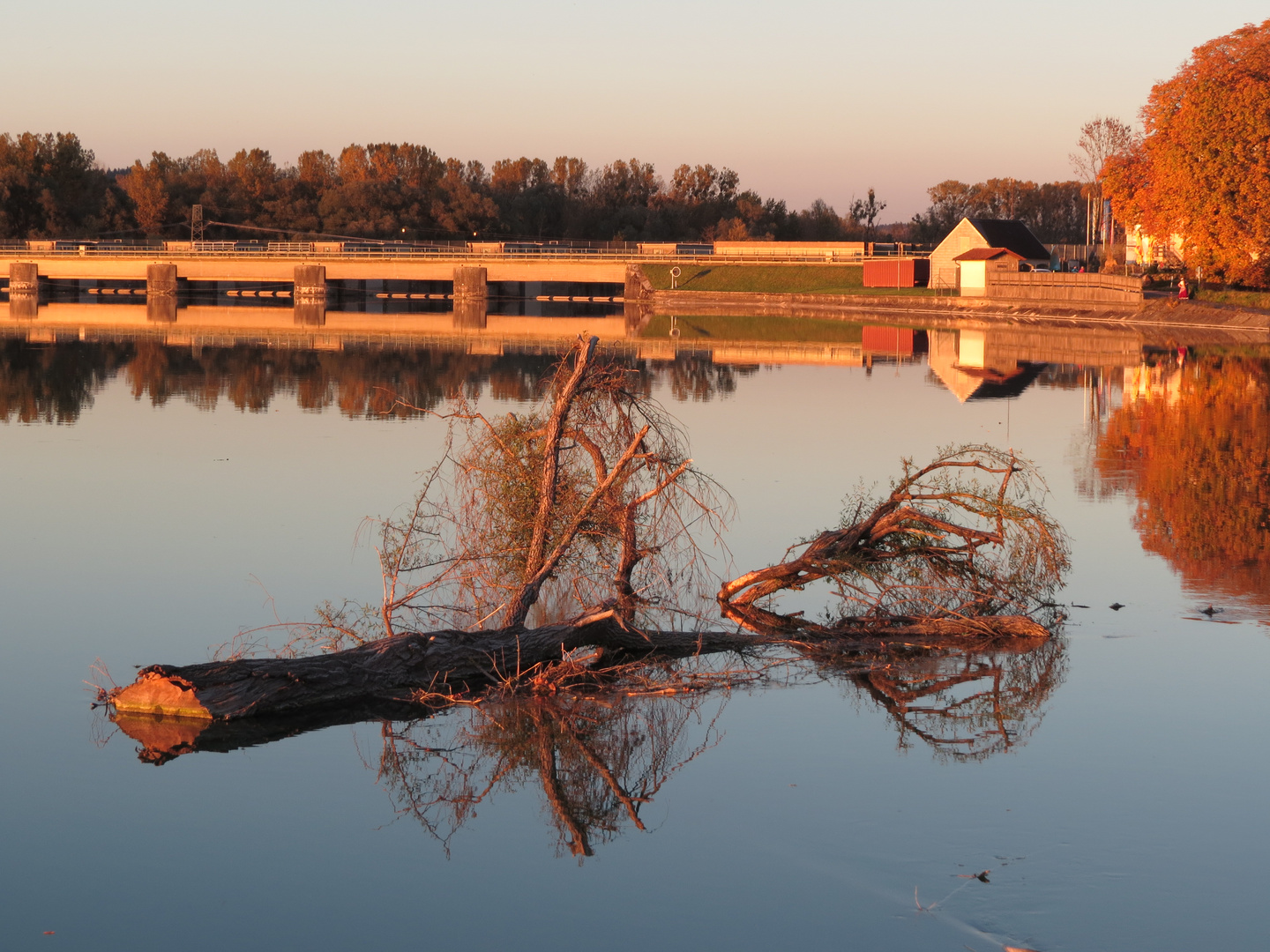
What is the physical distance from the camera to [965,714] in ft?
39.7

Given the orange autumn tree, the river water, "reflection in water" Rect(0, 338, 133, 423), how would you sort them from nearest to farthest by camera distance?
the river water → "reflection in water" Rect(0, 338, 133, 423) → the orange autumn tree

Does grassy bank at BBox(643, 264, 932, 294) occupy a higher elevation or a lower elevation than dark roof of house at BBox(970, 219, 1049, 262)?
lower

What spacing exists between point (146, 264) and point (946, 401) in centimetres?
7752

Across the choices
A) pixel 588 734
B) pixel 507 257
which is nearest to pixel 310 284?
pixel 507 257

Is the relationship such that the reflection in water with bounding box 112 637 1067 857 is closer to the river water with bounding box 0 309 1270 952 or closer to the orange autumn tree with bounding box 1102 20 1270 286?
the river water with bounding box 0 309 1270 952

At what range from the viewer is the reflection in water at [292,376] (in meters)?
34.6

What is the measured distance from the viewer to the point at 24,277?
102m

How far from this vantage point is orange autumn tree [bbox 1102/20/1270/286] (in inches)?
Result: 2194

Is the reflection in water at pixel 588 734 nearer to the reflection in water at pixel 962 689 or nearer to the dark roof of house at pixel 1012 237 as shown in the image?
the reflection in water at pixel 962 689

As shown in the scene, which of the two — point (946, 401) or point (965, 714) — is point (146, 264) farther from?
point (965, 714)

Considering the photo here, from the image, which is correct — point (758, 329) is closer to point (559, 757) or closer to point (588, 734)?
point (588, 734)

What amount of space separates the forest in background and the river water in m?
104

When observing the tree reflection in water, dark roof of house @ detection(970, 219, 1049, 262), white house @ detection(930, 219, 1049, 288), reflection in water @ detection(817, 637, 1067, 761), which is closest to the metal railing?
white house @ detection(930, 219, 1049, 288)

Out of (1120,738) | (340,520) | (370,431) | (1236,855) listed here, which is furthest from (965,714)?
(370,431)
